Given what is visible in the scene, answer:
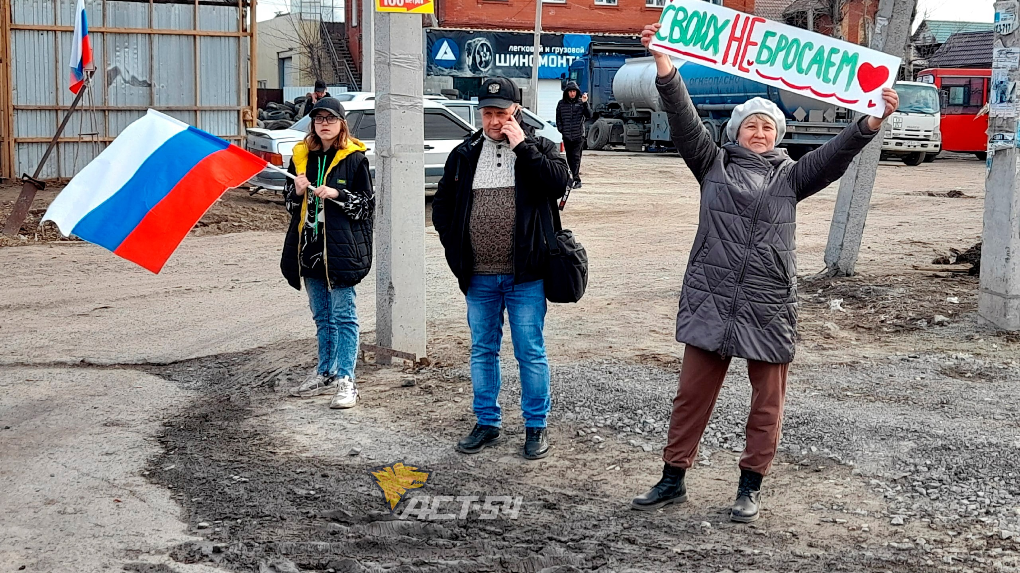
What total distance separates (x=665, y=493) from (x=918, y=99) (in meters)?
25.6

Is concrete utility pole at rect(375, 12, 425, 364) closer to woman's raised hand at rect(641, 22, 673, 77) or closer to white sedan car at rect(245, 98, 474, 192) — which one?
woman's raised hand at rect(641, 22, 673, 77)

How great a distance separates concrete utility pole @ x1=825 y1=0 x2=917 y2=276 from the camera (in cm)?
984

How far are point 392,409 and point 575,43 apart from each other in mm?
40734

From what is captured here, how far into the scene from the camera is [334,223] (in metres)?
6.56

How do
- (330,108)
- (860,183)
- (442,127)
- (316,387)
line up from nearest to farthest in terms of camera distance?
(330,108), (316,387), (860,183), (442,127)

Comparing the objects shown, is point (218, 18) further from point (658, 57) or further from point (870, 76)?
point (870, 76)

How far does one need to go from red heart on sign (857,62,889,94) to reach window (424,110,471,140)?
1216 cm

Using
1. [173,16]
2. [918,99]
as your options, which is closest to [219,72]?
[173,16]

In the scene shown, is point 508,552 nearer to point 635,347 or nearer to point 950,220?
point 635,347

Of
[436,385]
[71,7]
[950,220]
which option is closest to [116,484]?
[436,385]

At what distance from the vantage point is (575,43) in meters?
45.8

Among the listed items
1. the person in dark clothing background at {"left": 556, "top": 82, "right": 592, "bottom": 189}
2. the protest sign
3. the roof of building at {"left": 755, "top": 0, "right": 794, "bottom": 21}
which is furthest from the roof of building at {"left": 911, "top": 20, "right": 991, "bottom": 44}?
the protest sign

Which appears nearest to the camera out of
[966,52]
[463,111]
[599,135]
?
[463,111]

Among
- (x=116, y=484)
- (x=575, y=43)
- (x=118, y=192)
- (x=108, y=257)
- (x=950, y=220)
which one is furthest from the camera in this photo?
(x=575, y=43)
